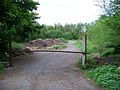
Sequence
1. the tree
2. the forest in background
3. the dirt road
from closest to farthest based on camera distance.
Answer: the dirt road
the forest in background
the tree

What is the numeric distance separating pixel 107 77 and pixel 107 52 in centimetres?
618

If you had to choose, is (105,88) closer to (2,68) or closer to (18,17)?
(2,68)

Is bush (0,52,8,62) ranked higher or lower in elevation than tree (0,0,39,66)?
lower

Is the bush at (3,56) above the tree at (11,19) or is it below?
below

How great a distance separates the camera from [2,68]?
1180cm

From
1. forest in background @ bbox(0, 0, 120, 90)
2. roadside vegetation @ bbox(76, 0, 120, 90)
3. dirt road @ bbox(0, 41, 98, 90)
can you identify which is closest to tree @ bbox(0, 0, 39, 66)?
forest in background @ bbox(0, 0, 120, 90)

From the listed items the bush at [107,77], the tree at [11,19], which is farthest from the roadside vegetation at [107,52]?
the tree at [11,19]

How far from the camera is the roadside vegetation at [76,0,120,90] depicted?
29.5 feet

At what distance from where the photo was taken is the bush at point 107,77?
841cm

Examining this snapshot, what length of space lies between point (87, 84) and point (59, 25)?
36.7 m

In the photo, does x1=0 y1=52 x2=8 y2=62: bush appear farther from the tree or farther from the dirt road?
the tree

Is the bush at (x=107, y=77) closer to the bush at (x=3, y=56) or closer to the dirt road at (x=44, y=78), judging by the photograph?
the dirt road at (x=44, y=78)

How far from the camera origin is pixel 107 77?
9055 millimetres

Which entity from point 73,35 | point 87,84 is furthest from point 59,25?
point 87,84
